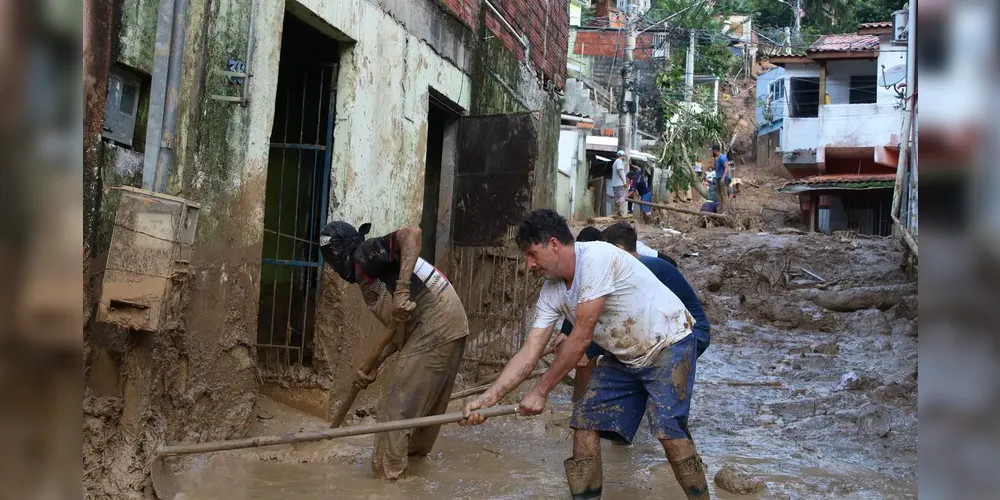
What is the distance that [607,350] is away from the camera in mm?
4254

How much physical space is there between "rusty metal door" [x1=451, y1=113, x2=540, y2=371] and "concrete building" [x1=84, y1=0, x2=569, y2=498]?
0.02 metres

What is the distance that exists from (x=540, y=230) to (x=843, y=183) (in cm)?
2284

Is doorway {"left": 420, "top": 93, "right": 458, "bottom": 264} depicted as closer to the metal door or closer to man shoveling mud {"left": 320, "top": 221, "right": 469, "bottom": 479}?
the metal door

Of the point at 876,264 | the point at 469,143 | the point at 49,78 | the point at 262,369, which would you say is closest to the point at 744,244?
the point at 876,264

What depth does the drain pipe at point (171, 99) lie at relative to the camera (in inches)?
167

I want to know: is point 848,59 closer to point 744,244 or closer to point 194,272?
Result: point 744,244

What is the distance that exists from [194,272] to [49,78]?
3.91 m

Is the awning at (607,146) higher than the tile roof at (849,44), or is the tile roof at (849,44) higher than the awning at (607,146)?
the tile roof at (849,44)

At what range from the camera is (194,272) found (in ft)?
15.4

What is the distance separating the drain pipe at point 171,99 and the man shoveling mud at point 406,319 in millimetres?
1066

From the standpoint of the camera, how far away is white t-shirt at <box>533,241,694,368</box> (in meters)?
4.02

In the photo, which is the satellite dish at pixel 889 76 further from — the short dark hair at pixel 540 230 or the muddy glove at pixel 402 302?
the short dark hair at pixel 540 230

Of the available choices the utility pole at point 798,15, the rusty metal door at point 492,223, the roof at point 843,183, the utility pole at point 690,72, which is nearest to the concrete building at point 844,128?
the roof at point 843,183

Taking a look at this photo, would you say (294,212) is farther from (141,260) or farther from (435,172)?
(141,260)
